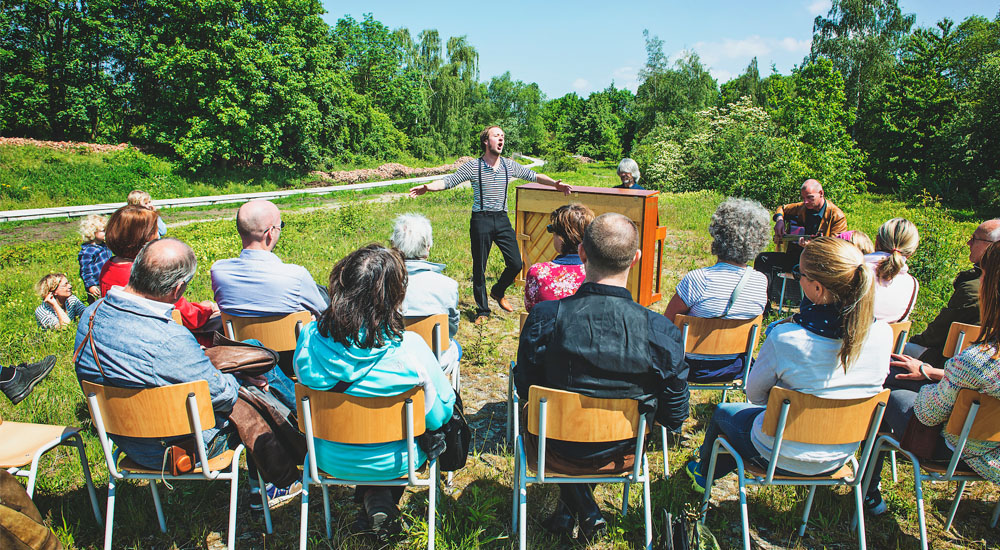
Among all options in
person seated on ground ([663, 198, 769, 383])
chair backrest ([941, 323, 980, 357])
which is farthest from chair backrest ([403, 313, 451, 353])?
chair backrest ([941, 323, 980, 357])

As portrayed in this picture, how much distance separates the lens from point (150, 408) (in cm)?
239

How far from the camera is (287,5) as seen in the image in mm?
32562

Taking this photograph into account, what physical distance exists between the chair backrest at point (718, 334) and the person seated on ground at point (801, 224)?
351cm

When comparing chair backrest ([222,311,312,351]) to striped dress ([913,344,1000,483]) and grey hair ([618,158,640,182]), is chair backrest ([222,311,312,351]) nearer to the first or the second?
striped dress ([913,344,1000,483])

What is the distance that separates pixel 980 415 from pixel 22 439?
15.6 ft

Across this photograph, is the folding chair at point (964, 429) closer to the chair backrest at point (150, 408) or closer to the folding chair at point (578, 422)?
the folding chair at point (578, 422)

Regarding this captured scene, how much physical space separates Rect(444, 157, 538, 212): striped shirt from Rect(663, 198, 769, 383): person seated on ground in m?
2.92

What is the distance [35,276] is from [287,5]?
2898 centimetres

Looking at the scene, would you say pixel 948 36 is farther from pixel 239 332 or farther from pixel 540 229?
pixel 239 332

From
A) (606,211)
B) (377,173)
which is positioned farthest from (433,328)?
(377,173)

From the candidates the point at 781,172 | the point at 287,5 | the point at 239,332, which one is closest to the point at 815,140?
the point at 781,172

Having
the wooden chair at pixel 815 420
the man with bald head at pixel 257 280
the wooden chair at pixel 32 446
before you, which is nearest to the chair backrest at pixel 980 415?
the wooden chair at pixel 815 420

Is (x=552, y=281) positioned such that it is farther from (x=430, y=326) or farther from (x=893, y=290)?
(x=893, y=290)

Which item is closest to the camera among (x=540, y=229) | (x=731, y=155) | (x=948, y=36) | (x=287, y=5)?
(x=540, y=229)
